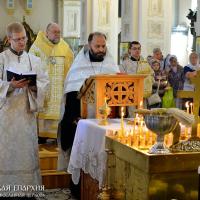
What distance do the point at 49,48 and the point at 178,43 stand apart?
554 inches

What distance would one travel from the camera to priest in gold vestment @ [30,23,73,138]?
7230 millimetres

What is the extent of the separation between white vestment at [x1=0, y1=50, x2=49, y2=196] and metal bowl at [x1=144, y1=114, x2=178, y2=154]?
1930 mm

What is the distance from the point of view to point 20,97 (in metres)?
5.04

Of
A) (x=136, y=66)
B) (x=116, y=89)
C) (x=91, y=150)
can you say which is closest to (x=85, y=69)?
(x=116, y=89)

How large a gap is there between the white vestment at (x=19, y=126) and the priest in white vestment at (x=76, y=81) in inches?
16.1

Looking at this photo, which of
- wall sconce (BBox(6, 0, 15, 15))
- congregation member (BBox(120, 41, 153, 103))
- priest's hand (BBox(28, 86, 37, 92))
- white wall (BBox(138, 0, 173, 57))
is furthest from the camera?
wall sconce (BBox(6, 0, 15, 15))

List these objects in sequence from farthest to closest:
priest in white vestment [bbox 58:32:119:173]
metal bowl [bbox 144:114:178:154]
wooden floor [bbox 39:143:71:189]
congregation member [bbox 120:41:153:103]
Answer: congregation member [bbox 120:41:153:103] < wooden floor [bbox 39:143:71:189] < priest in white vestment [bbox 58:32:119:173] < metal bowl [bbox 144:114:178:154]

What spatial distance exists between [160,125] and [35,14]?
18.1m

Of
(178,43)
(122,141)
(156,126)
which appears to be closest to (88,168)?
(122,141)

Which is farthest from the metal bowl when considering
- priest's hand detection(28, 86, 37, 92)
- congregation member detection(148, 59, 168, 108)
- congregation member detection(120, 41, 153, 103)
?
congregation member detection(148, 59, 168, 108)

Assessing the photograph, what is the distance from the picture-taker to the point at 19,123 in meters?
5.07

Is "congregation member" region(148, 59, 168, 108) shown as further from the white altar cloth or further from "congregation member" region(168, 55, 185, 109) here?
the white altar cloth

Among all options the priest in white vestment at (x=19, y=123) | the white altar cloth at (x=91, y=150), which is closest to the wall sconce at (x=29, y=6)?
the priest in white vestment at (x=19, y=123)

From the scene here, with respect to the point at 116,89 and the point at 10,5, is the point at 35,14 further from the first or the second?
the point at 116,89
